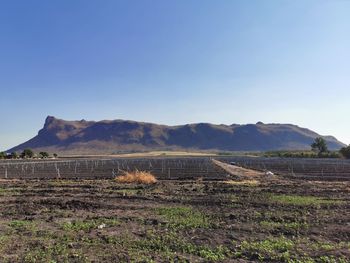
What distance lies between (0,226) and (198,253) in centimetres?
672

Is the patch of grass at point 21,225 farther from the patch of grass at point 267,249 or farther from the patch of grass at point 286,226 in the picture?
the patch of grass at point 286,226

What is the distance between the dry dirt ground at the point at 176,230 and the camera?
31.4ft

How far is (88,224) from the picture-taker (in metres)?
13.3

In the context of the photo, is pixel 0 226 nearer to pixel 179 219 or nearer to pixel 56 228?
pixel 56 228

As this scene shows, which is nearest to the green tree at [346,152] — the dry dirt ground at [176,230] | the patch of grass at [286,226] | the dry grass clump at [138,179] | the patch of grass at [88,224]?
the dry grass clump at [138,179]

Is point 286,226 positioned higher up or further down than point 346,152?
further down

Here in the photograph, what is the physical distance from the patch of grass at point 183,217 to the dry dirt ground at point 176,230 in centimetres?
3

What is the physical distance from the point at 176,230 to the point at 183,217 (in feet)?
7.66

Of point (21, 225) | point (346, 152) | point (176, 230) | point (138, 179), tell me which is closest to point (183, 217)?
point (176, 230)

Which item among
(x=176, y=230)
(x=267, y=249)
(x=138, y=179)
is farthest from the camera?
(x=138, y=179)

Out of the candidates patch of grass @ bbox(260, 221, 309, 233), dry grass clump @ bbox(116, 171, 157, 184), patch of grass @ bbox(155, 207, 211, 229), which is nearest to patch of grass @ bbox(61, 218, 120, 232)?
patch of grass @ bbox(155, 207, 211, 229)

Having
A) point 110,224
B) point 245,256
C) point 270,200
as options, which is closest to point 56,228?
point 110,224

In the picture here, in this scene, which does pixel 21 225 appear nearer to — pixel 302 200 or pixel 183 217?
pixel 183 217

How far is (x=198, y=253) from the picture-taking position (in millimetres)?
9703
